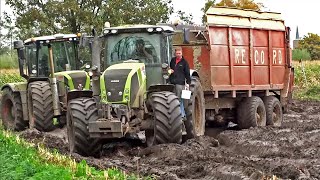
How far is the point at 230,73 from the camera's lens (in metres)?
17.6

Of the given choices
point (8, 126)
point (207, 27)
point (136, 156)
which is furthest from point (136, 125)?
point (8, 126)

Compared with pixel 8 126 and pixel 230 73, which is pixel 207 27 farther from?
pixel 8 126

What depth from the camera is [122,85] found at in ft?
43.3

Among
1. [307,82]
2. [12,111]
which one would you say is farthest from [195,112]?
[307,82]

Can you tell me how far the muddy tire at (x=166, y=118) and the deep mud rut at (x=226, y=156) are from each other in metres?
0.34

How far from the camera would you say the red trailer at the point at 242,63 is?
17141 millimetres

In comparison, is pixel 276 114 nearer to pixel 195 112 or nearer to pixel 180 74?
pixel 195 112

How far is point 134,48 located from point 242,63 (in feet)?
15.4

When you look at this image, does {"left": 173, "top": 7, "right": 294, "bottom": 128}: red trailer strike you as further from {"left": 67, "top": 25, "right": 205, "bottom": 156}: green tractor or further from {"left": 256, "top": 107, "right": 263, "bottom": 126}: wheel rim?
{"left": 67, "top": 25, "right": 205, "bottom": 156}: green tractor

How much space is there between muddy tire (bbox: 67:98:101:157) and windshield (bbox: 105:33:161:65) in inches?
56.0

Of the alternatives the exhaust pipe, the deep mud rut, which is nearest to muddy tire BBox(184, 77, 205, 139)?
the deep mud rut

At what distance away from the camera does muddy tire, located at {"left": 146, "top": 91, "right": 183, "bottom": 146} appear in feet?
41.8

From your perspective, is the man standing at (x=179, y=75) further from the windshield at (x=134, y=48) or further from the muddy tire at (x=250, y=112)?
the muddy tire at (x=250, y=112)

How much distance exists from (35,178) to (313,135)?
771 centimetres
